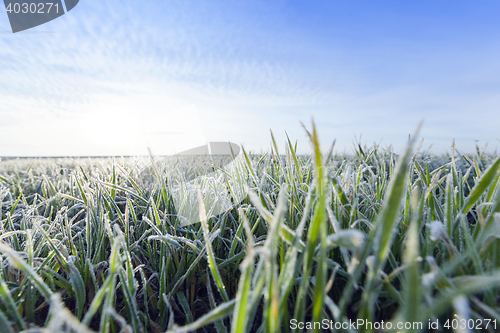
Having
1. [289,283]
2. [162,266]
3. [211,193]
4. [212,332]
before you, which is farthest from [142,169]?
[289,283]

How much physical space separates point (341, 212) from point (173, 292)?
48 cm

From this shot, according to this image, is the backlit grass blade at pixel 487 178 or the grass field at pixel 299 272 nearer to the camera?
the grass field at pixel 299 272

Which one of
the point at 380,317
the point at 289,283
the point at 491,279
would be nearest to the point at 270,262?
the point at 289,283

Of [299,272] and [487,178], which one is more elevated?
[487,178]

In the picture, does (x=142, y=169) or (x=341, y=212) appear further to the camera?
(x=142, y=169)

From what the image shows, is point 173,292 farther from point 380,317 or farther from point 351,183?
point 351,183

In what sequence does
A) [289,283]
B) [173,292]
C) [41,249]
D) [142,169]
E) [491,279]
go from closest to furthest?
[491,279]
[289,283]
[173,292]
[41,249]
[142,169]

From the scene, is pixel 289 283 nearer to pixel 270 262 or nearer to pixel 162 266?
pixel 270 262

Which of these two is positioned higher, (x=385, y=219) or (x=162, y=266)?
(x=385, y=219)

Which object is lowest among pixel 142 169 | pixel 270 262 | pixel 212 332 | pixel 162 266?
pixel 212 332

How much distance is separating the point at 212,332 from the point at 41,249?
58cm

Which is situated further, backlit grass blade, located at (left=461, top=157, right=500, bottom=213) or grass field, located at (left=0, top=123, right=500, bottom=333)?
backlit grass blade, located at (left=461, top=157, right=500, bottom=213)

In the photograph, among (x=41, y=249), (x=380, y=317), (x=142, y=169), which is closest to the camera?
(x=380, y=317)

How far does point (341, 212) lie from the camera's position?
2.42 feet
